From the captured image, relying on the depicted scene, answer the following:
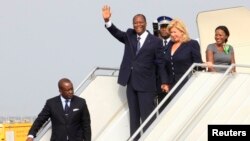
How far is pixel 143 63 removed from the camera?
36.8ft

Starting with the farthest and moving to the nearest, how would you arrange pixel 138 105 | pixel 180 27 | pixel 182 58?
pixel 138 105, pixel 182 58, pixel 180 27

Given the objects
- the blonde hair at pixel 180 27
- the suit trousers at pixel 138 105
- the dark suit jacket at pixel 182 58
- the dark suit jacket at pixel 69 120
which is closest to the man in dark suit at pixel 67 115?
the dark suit jacket at pixel 69 120

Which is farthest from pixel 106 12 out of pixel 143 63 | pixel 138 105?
pixel 138 105

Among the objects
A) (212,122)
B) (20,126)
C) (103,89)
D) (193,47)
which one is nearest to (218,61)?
(193,47)

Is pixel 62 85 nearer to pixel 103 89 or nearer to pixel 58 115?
Result: pixel 58 115

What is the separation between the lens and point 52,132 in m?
10.9

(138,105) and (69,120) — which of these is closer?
(69,120)

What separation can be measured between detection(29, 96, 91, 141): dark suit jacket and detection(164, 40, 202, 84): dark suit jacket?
1303 mm

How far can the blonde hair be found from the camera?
10891 mm

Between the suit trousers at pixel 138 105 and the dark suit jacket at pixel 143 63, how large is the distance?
84mm

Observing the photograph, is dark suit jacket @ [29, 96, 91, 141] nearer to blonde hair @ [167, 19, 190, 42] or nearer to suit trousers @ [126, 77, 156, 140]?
suit trousers @ [126, 77, 156, 140]

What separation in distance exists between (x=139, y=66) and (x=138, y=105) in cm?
56

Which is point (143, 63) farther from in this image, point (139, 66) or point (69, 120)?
point (69, 120)

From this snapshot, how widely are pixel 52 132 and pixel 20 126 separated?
7123mm
